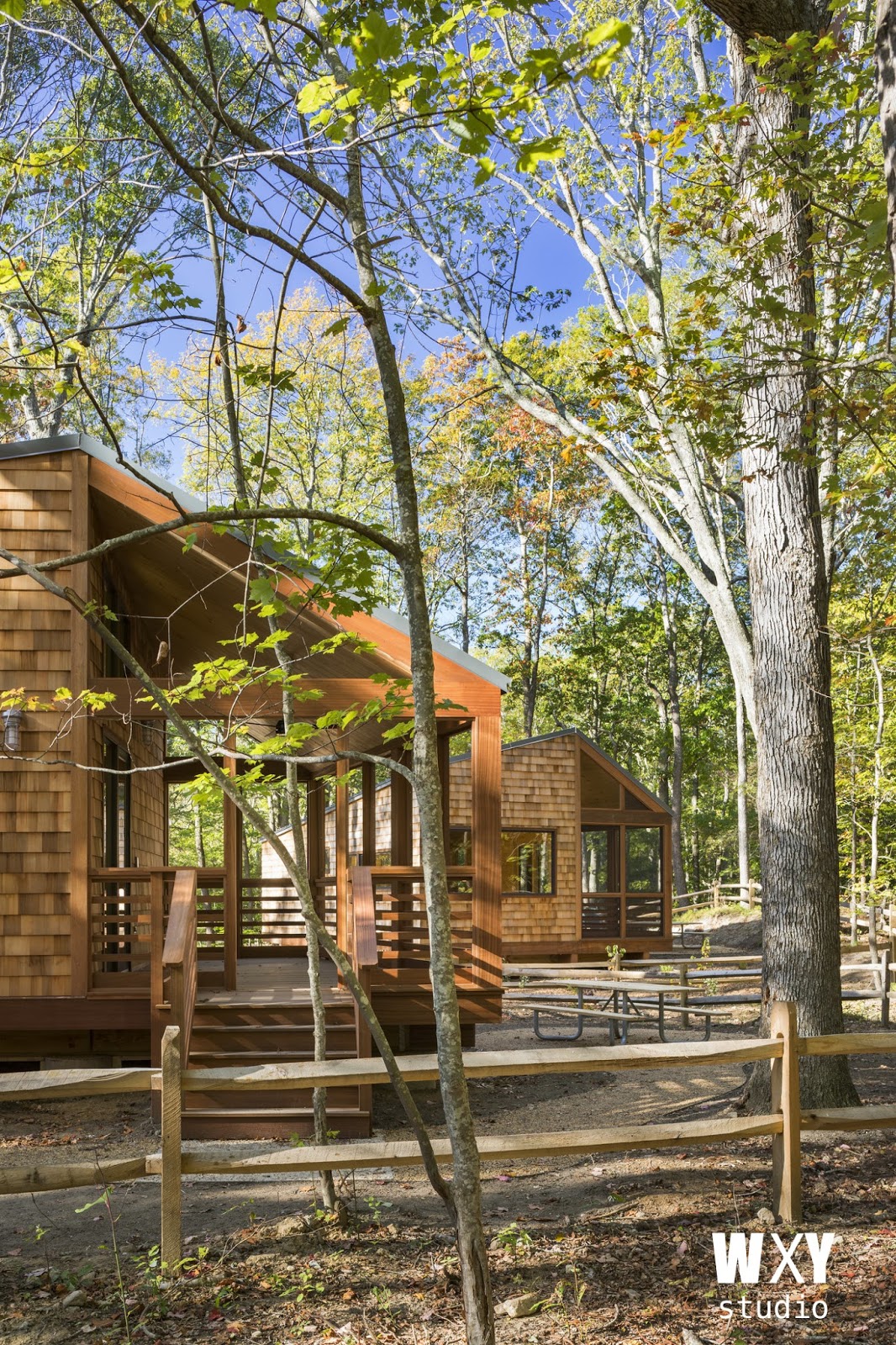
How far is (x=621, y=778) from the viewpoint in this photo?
2306cm

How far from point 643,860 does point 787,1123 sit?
40.4m

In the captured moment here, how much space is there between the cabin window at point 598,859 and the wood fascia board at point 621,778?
2.94ft

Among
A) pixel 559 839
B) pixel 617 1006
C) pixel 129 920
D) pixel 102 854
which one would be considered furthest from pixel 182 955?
pixel 559 839

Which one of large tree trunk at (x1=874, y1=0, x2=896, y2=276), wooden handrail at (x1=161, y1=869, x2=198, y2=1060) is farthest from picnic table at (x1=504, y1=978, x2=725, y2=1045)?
large tree trunk at (x1=874, y1=0, x2=896, y2=276)

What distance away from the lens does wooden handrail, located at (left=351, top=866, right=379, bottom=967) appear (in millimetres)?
8477

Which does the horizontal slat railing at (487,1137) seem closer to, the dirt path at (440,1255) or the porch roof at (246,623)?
the dirt path at (440,1255)

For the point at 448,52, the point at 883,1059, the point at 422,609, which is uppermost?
the point at 448,52

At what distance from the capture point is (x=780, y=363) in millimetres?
6680

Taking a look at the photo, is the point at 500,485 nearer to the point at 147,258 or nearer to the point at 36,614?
the point at 36,614

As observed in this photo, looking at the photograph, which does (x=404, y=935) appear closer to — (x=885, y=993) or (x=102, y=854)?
(x=102, y=854)

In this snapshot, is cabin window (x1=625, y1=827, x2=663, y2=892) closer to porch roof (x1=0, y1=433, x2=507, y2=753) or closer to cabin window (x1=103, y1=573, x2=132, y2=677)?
cabin window (x1=103, y1=573, x2=132, y2=677)

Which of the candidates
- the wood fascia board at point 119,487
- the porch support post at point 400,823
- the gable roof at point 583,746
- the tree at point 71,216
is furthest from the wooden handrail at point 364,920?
the gable roof at point 583,746

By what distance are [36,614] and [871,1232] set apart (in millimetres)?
7931

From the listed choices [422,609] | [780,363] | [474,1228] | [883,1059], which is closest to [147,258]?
[422,609]
